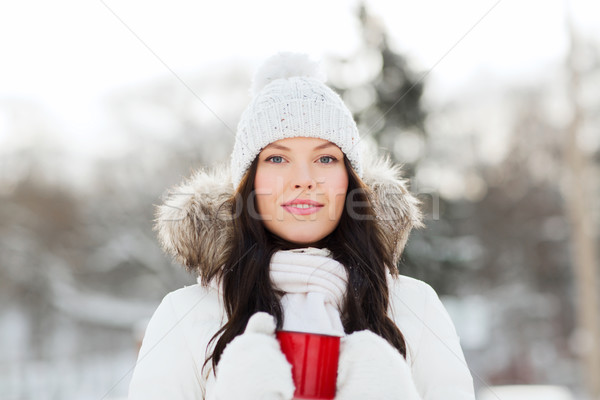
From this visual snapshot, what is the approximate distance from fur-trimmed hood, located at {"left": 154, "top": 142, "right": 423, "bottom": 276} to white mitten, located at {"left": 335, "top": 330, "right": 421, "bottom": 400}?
728 millimetres

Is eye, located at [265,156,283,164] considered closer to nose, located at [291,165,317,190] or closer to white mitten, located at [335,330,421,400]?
nose, located at [291,165,317,190]

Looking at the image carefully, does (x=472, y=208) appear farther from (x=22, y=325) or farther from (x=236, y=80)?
(x=22, y=325)

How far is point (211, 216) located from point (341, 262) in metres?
0.59

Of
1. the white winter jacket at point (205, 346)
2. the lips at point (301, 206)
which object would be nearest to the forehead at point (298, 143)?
the lips at point (301, 206)

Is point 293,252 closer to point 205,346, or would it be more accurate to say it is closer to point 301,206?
point 301,206

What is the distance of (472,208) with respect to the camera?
A: 2509 cm

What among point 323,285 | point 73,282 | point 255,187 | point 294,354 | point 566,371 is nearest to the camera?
point 294,354

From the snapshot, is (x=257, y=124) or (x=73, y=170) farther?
(x=73, y=170)

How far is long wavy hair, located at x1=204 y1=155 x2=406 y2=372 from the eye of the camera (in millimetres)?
2420

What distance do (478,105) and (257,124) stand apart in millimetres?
23064

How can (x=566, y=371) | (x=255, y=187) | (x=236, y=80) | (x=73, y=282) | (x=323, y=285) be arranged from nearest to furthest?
(x=323, y=285)
(x=255, y=187)
(x=236, y=80)
(x=566, y=371)
(x=73, y=282)

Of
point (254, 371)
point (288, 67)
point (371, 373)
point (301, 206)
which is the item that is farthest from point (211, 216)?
point (371, 373)

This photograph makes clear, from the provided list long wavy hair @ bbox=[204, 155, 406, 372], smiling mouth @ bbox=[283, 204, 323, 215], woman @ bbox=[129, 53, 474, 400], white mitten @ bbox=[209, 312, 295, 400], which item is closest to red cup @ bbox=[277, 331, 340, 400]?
white mitten @ bbox=[209, 312, 295, 400]

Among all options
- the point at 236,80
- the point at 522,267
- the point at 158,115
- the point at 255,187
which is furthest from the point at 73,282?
the point at 255,187
